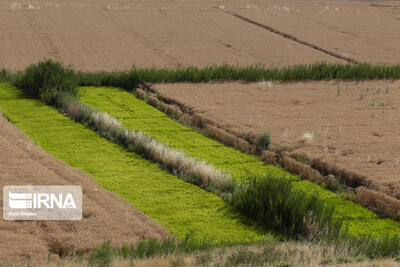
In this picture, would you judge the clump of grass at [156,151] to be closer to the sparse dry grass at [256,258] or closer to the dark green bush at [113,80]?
the sparse dry grass at [256,258]

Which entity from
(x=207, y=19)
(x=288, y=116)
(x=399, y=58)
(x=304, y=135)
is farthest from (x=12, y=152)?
(x=207, y=19)

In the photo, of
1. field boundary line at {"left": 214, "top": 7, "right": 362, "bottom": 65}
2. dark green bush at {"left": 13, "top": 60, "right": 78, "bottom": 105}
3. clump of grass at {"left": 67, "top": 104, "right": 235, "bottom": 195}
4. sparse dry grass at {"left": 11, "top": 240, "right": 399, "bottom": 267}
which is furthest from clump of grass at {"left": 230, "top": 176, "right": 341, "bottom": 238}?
field boundary line at {"left": 214, "top": 7, "right": 362, "bottom": 65}

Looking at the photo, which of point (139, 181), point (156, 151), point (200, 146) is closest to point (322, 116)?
point (200, 146)

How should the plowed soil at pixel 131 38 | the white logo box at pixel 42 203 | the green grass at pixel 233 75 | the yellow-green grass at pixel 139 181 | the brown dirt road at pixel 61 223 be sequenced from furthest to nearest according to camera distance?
the plowed soil at pixel 131 38 → the green grass at pixel 233 75 → the yellow-green grass at pixel 139 181 → the white logo box at pixel 42 203 → the brown dirt road at pixel 61 223

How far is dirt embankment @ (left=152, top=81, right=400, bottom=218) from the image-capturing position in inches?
606

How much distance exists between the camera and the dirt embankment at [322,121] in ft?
50.5

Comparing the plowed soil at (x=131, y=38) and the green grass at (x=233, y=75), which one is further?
the plowed soil at (x=131, y=38)

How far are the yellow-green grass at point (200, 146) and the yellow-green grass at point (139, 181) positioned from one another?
4.91 feet

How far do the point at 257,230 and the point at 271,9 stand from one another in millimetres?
39452

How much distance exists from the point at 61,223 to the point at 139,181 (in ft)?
13.6

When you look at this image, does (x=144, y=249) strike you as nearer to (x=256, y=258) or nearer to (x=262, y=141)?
(x=256, y=258)

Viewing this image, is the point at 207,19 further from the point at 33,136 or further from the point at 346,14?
the point at 33,136

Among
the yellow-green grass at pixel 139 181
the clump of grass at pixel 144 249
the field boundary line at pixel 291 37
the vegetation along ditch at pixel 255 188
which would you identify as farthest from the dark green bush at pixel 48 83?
the field boundary line at pixel 291 37

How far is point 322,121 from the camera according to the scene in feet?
67.0
